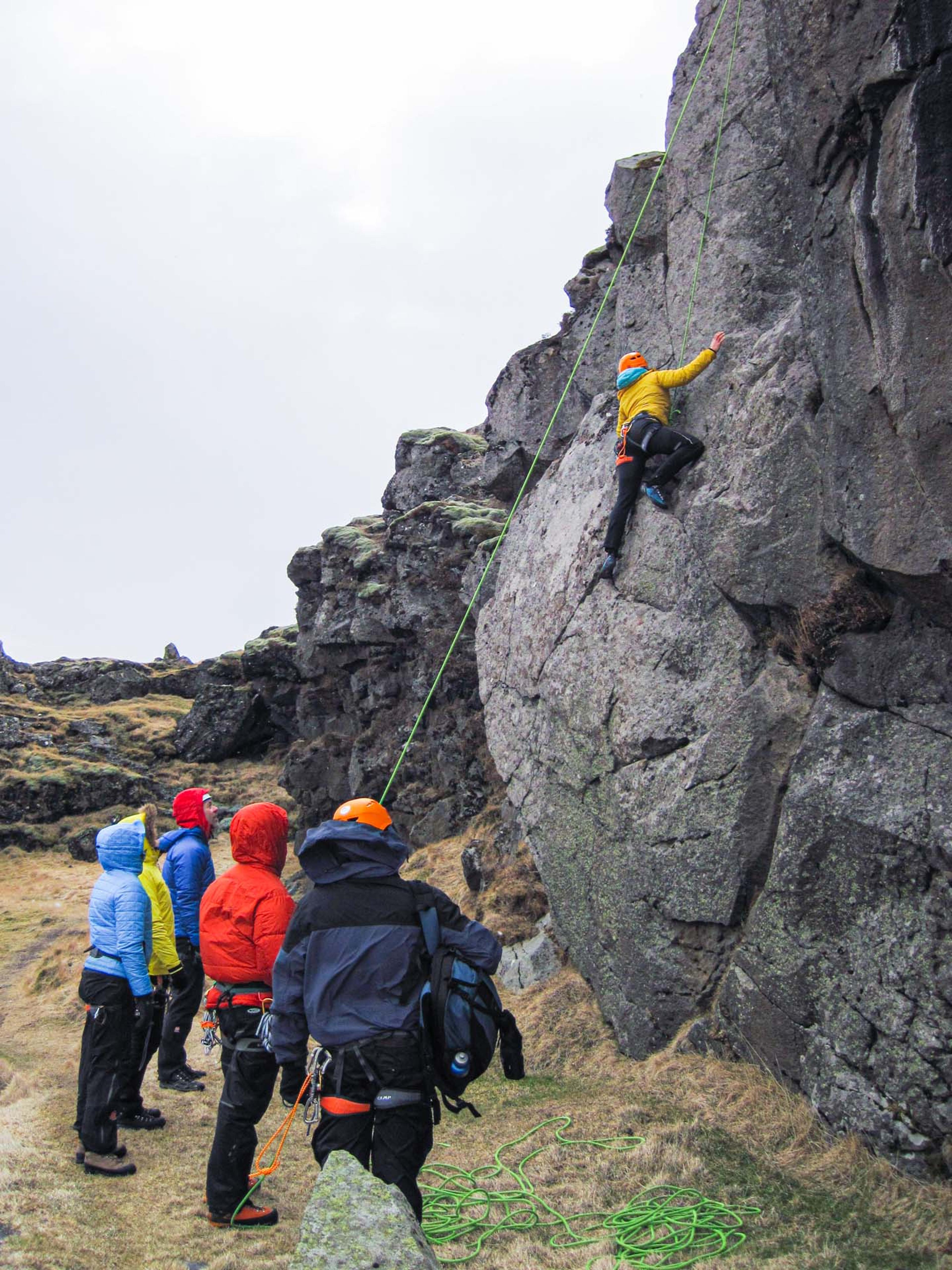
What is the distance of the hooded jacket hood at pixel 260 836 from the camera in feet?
22.0

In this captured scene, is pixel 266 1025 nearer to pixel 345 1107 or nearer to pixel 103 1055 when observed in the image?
pixel 345 1107

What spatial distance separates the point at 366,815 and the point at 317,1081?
1.56m

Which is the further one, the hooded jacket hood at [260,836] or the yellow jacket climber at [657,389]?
the yellow jacket climber at [657,389]

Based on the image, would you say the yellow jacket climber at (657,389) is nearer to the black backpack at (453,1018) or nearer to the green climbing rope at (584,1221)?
the black backpack at (453,1018)

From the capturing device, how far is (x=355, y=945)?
212 inches

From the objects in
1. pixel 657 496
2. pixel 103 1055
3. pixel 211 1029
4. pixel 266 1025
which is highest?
pixel 657 496

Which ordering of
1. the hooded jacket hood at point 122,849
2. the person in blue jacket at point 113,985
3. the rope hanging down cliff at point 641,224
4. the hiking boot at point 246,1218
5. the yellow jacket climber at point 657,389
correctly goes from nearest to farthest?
the hiking boot at point 246,1218 → the person in blue jacket at point 113,985 → the hooded jacket hood at point 122,849 → the yellow jacket climber at point 657,389 → the rope hanging down cliff at point 641,224

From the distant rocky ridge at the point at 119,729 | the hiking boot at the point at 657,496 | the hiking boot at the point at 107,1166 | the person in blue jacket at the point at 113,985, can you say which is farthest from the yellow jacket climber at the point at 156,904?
the distant rocky ridge at the point at 119,729

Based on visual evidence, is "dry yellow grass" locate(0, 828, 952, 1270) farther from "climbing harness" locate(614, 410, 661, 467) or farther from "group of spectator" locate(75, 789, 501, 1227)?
"climbing harness" locate(614, 410, 661, 467)

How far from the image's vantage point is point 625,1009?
10.2 meters

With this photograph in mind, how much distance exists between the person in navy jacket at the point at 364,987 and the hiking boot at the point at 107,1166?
2.86 metres

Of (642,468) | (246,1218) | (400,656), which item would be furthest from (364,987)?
(400,656)

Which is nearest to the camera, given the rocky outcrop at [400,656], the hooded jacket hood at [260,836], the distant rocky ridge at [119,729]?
the hooded jacket hood at [260,836]

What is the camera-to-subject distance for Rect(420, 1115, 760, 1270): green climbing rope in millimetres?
6008
